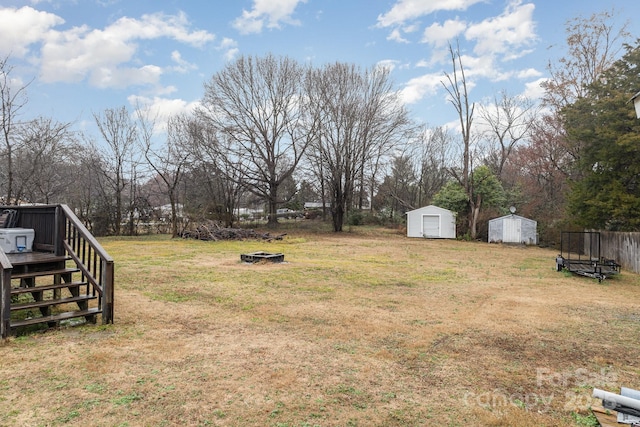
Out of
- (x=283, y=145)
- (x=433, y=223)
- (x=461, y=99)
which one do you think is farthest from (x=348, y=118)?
(x=433, y=223)

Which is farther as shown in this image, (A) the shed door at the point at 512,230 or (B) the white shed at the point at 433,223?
(B) the white shed at the point at 433,223

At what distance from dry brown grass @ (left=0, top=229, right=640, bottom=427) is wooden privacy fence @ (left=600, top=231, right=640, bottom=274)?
199 inches

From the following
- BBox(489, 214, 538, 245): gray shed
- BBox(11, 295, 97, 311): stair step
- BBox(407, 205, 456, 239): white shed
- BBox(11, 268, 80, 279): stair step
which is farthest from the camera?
BBox(407, 205, 456, 239): white shed

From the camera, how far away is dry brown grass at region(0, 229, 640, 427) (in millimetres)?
2670

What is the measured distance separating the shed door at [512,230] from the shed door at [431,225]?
3.75 m

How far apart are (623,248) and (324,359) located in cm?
1237

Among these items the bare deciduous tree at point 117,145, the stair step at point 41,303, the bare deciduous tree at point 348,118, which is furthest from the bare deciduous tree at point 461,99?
the stair step at point 41,303

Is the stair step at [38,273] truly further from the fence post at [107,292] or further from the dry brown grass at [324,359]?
the dry brown grass at [324,359]

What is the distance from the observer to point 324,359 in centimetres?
366

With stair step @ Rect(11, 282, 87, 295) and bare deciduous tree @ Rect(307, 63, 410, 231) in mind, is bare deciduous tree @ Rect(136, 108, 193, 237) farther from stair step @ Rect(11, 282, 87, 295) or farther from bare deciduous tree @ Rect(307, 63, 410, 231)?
stair step @ Rect(11, 282, 87, 295)

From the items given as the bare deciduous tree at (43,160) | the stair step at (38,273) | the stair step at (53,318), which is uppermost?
the bare deciduous tree at (43,160)

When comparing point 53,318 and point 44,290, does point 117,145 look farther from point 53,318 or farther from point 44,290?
point 53,318

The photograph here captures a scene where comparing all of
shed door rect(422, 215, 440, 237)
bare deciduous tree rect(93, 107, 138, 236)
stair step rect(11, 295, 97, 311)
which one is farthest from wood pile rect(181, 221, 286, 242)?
stair step rect(11, 295, 97, 311)

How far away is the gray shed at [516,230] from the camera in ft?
64.4
